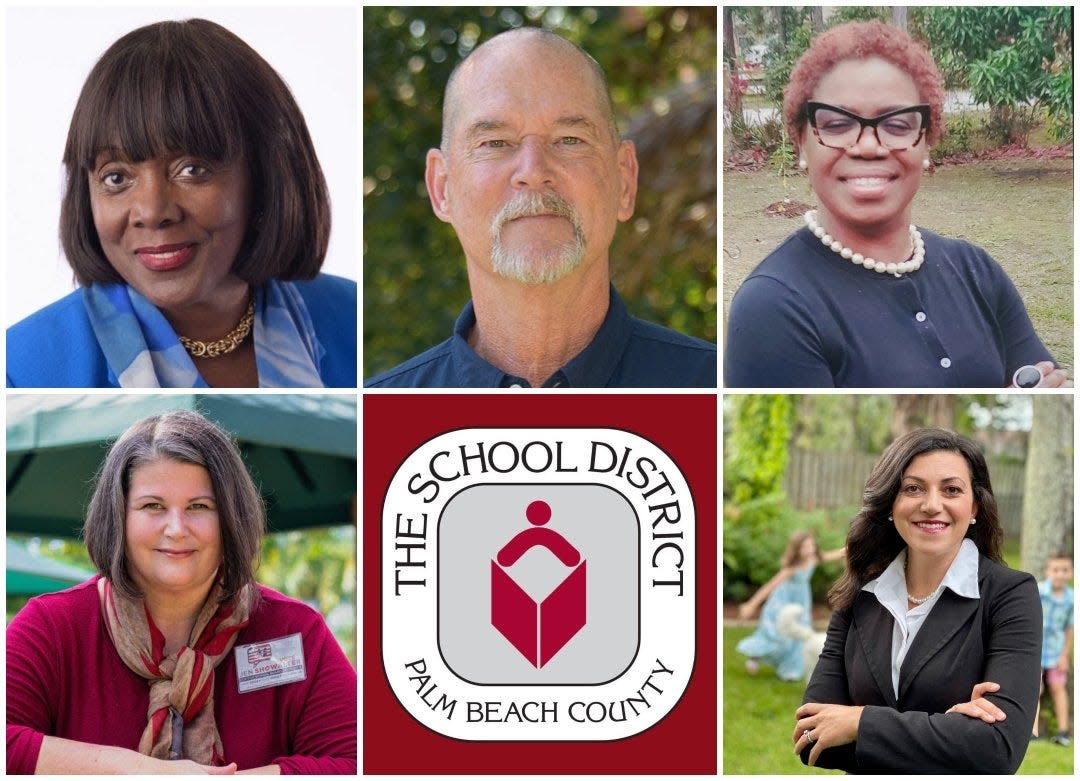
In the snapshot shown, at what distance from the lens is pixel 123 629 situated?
3531 millimetres

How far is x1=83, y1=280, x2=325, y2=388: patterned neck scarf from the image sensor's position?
358 cm

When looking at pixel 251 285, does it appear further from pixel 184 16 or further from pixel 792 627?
pixel 792 627

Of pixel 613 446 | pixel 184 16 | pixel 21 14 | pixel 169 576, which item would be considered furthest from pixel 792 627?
pixel 21 14

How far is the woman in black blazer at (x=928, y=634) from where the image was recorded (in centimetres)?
362

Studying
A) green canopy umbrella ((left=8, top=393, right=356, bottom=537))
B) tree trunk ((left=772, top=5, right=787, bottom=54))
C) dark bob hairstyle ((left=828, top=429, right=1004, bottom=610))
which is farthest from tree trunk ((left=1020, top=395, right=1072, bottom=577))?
green canopy umbrella ((left=8, top=393, right=356, bottom=537))

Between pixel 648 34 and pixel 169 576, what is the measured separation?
114 inches

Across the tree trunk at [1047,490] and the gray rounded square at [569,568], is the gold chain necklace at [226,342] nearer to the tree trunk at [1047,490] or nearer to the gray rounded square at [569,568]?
the gray rounded square at [569,568]

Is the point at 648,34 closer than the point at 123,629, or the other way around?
the point at 123,629

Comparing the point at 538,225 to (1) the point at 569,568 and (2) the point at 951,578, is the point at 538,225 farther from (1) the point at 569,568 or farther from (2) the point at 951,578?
(2) the point at 951,578

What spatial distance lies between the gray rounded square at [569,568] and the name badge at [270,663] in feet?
1.19

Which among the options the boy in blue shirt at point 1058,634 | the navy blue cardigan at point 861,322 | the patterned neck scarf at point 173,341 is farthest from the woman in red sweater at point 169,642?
the boy in blue shirt at point 1058,634

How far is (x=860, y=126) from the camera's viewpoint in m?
3.63

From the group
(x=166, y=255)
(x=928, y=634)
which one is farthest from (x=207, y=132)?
(x=928, y=634)

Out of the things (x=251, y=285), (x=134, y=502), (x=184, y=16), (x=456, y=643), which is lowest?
(x=456, y=643)
